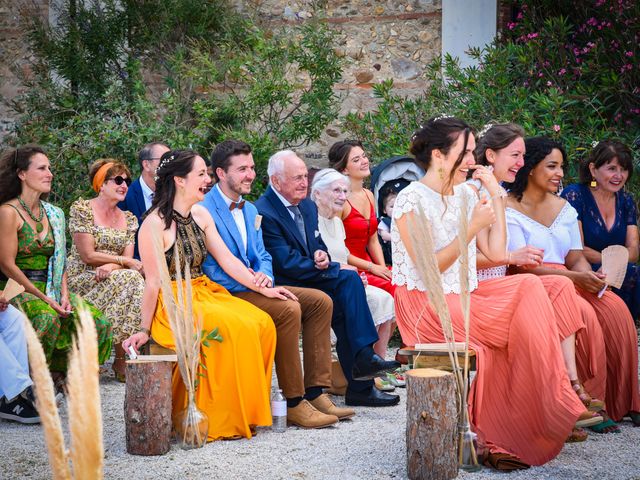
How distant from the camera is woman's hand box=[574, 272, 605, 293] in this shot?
5027 millimetres

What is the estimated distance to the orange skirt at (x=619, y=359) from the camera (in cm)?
500

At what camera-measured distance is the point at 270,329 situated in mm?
4754

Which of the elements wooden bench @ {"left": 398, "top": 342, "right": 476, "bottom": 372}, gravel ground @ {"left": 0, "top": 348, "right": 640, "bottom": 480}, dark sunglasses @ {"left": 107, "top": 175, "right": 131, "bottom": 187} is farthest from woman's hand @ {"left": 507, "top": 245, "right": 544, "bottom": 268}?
dark sunglasses @ {"left": 107, "top": 175, "right": 131, "bottom": 187}

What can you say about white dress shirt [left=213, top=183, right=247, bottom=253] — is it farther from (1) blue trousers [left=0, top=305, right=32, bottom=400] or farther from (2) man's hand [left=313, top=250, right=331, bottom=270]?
(1) blue trousers [left=0, top=305, right=32, bottom=400]

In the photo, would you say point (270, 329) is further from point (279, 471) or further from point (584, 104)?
point (584, 104)

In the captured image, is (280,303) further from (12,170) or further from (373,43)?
(373,43)

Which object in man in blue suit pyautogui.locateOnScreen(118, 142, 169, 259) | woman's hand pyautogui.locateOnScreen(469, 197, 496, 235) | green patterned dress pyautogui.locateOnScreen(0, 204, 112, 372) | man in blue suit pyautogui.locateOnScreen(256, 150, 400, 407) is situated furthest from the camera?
man in blue suit pyautogui.locateOnScreen(118, 142, 169, 259)

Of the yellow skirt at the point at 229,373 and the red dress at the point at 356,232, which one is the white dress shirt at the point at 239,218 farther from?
the red dress at the point at 356,232

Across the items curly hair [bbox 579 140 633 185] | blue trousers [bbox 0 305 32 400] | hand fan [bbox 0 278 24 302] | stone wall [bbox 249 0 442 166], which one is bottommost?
blue trousers [bbox 0 305 32 400]

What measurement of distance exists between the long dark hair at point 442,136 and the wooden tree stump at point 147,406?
1634mm


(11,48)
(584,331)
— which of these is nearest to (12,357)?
(584,331)

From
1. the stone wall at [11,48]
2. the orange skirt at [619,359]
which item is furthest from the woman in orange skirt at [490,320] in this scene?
the stone wall at [11,48]

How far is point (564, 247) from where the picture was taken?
204 inches

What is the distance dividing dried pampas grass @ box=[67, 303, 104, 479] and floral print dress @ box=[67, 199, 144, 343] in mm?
5014
